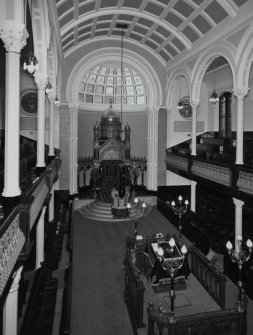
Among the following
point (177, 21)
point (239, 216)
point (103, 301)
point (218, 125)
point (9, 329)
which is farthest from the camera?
point (218, 125)

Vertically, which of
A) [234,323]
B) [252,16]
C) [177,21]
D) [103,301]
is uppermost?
[177,21]

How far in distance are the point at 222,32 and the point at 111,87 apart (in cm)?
1142

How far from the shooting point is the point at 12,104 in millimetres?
6211

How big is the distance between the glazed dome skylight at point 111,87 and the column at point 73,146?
116 inches

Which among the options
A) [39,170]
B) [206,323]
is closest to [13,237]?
[206,323]

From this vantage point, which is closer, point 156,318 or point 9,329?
point 9,329

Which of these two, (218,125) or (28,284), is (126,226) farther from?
(218,125)

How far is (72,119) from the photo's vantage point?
1916 centimetres

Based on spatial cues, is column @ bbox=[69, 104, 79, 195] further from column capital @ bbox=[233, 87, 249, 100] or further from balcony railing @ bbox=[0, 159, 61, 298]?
balcony railing @ bbox=[0, 159, 61, 298]

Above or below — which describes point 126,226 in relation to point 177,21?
below

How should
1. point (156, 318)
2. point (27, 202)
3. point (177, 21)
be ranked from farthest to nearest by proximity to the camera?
point (177, 21) < point (156, 318) < point (27, 202)

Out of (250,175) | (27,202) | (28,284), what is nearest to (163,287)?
(28,284)

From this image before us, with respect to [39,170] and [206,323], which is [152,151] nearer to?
[39,170]

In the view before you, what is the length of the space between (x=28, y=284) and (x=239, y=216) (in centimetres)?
805
